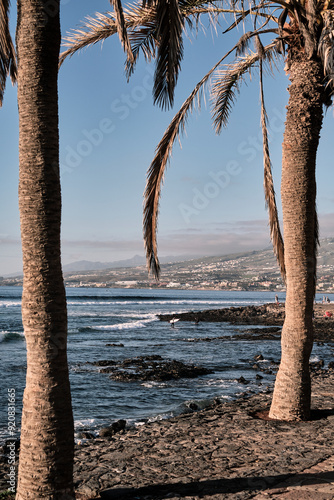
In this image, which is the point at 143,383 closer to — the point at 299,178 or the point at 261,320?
the point at 299,178

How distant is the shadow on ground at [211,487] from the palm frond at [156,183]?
3.34 metres

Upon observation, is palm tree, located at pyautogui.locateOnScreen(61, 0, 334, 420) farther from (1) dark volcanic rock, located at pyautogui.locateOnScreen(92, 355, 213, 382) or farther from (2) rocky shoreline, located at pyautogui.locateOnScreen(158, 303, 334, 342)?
(2) rocky shoreline, located at pyautogui.locateOnScreen(158, 303, 334, 342)

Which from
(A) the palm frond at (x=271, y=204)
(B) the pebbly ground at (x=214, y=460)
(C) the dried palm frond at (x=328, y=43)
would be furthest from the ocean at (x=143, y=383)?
(C) the dried palm frond at (x=328, y=43)

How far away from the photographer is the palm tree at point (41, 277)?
417 centimetres

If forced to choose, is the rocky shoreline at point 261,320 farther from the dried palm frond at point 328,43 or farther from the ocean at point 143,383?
the dried palm frond at point 328,43

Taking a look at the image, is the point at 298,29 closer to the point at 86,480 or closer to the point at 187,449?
the point at 187,449

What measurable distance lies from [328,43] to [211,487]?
20.1ft

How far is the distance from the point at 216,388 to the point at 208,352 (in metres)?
8.97

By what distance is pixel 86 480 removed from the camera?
216 inches

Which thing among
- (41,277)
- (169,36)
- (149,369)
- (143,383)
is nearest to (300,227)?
(169,36)

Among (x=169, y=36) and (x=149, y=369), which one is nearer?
(x=169, y=36)

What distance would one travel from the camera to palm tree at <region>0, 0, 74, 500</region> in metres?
4.17

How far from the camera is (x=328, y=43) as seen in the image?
22.5 ft

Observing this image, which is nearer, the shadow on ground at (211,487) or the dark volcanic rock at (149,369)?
the shadow on ground at (211,487)
